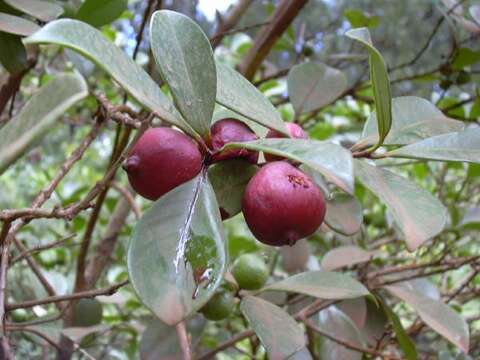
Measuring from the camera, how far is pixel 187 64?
0.47 meters

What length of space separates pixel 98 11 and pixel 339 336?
546 millimetres

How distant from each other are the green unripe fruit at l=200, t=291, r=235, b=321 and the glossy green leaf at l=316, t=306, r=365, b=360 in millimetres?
193

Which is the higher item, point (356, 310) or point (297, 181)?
point (297, 181)

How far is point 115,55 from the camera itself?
1.38 feet

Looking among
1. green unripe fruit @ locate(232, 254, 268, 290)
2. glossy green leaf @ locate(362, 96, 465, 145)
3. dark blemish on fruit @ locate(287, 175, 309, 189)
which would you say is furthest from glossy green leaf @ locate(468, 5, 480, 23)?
dark blemish on fruit @ locate(287, 175, 309, 189)

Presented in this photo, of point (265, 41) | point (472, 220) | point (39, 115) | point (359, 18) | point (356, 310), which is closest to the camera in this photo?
point (39, 115)

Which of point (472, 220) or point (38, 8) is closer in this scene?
point (38, 8)

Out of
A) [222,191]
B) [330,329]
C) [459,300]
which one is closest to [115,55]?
[222,191]

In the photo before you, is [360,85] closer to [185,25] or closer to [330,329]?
[330,329]

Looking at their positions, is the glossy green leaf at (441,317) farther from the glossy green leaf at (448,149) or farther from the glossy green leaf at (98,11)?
the glossy green leaf at (98,11)

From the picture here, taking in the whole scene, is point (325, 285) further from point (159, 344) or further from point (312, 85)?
point (312, 85)

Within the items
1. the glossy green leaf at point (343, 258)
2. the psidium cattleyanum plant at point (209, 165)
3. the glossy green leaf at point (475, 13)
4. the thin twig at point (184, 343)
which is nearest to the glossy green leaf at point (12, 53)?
the psidium cattleyanum plant at point (209, 165)

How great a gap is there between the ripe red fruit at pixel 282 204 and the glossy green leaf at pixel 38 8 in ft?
1.14

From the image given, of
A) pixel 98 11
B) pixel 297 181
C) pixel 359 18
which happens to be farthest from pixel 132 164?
pixel 359 18
